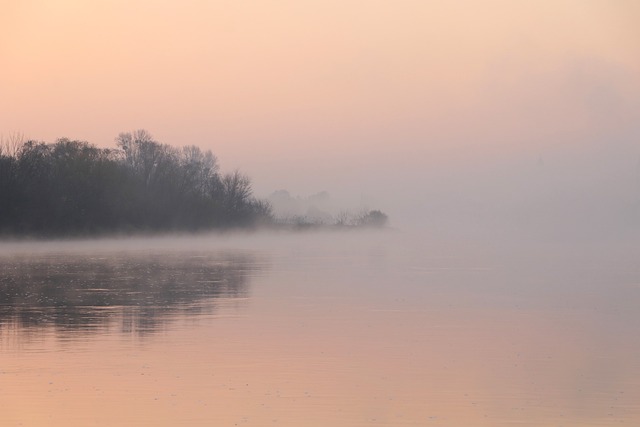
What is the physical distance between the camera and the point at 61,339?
1686cm

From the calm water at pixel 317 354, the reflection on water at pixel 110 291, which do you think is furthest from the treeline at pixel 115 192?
the calm water at pixel 317 354

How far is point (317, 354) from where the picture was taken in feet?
50.5

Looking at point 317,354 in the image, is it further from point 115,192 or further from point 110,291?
point 115,192

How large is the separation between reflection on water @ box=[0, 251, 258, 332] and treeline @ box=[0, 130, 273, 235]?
28447 mm

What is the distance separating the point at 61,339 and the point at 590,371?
27.7 ft

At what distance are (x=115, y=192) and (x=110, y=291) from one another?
5864cm

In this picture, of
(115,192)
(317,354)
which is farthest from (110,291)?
(115,192)

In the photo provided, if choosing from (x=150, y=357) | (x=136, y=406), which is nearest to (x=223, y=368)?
(x=150, y=357)

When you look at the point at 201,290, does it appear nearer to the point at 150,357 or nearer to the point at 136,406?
the point at 150,357

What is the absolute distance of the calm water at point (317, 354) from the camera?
11281 millimetres

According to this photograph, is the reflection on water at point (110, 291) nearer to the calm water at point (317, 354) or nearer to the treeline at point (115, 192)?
the calm water at point (317, 354)

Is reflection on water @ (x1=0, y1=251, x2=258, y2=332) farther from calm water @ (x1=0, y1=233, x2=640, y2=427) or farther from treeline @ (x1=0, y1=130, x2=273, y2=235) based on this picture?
treeline @ (x1=0, y1=130, x2=273, y2=235)

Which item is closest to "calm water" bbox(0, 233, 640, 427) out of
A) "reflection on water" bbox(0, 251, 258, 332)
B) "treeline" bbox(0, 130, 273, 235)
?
"reflection on water" bbox(0, 251, 258, 332)

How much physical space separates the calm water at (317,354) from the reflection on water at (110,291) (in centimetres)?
8
